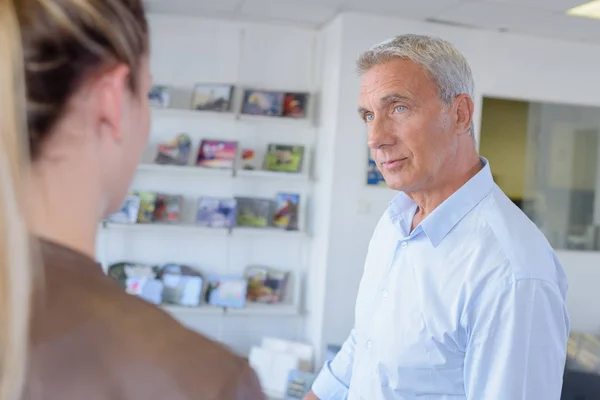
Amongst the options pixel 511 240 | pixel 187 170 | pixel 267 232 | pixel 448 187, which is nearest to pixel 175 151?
pixel 187 170

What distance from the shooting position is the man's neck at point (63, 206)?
46cm

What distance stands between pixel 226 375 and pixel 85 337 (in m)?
0.11

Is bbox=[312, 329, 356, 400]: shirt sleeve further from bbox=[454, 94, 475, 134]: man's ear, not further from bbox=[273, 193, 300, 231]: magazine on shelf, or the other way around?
bbox=[273, 193, 300, 231]: magazine on shelf

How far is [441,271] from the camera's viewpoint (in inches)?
49.6

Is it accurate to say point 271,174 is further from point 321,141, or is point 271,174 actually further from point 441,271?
point 441,271

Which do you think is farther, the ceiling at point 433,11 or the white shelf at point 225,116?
the white shelf at point 225,116

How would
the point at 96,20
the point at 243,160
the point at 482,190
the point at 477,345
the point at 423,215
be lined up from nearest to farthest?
the point at 96,20 → the point at 477,345 → the point at 482,190 → the point at 423,215 → the point at 243,160

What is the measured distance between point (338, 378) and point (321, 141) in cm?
270

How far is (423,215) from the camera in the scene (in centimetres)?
145

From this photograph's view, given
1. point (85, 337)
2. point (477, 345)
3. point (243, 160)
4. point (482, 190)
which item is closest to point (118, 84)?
point (85, 337)

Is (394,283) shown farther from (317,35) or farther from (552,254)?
(317,35)

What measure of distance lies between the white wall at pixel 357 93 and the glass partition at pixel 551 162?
0.19 m

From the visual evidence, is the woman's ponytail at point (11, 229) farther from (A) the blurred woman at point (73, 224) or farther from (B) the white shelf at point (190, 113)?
(B) the white shelf at point (190, 113)

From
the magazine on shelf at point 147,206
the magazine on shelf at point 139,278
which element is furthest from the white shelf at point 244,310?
the magazine on shelf at point 147,206
